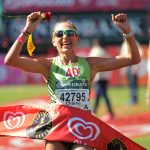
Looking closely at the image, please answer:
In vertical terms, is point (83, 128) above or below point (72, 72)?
below

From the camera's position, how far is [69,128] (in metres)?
7.18

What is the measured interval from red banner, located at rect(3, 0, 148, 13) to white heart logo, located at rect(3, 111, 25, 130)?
19810 mm

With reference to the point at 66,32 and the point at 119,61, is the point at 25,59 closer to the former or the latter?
the point at 66,32

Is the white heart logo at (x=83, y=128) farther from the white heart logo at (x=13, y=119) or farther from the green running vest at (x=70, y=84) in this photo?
the white heart logo at (x=13, y=119)

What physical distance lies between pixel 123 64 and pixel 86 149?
3.49 feet

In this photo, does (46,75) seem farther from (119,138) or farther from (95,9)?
(95,9)

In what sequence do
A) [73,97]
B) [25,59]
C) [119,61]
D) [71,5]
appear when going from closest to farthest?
[25,59] → [73,97] → [119,61] → [71,5]

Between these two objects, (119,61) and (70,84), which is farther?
(119,61)

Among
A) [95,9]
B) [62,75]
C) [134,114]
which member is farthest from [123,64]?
[95,9]

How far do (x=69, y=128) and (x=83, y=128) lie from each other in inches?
5.8

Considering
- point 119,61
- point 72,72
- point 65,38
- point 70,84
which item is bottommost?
point 70,84

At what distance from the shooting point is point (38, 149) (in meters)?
12.2

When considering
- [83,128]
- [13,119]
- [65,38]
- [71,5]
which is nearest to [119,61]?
[65,38]

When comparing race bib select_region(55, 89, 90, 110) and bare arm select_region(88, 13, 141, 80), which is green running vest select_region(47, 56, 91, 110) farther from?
bare arm select_region(88, 13, 141, 80)
